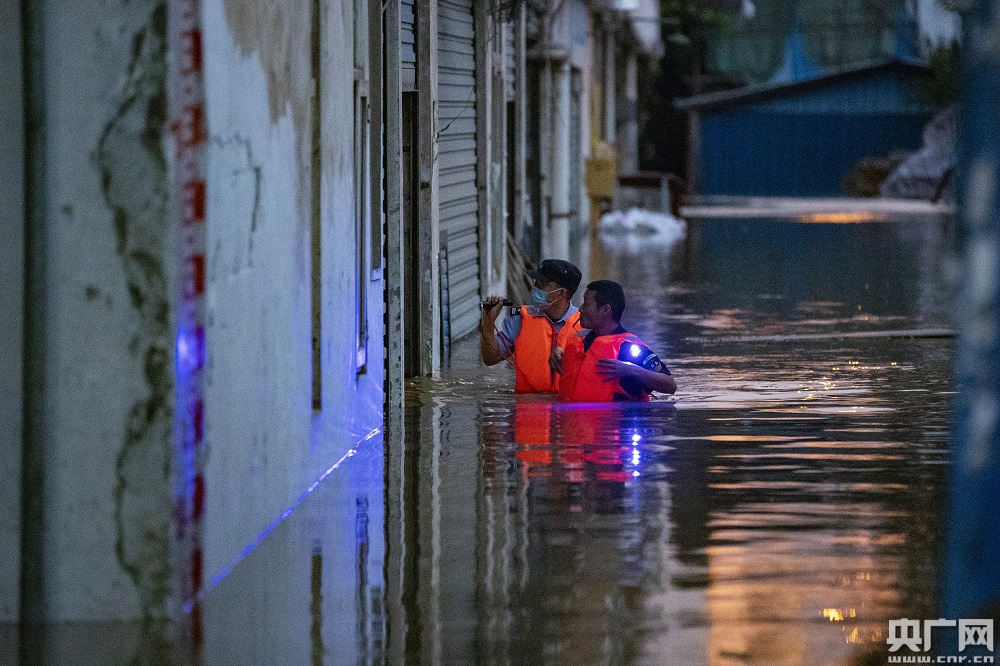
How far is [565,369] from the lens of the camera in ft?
33.0

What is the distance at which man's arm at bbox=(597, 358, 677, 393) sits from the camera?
9.58 m

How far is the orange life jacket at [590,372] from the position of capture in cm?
970

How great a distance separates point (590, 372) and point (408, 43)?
3385 millimetres

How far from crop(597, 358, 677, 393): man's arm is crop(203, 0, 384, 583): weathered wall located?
5.47 ft

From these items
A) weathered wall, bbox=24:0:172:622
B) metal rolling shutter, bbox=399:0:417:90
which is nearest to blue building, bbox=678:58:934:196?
metal rolling shutter, bbox=399:0:417:90

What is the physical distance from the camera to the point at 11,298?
17.8 ft

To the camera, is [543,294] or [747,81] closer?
[543,294]

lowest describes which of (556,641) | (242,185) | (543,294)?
(556,641)

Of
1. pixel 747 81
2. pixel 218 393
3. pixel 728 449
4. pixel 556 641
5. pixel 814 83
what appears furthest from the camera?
pixel 747 81

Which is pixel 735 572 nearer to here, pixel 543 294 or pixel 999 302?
pixel 999 302

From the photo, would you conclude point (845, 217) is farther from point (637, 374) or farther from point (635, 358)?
point (637, 374)

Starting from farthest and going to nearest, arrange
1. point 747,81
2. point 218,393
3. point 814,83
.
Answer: point 747,81
point 814,83
point 218,393

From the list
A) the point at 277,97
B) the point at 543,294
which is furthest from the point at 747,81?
the point at 277,97

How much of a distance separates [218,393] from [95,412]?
0.61 meters
